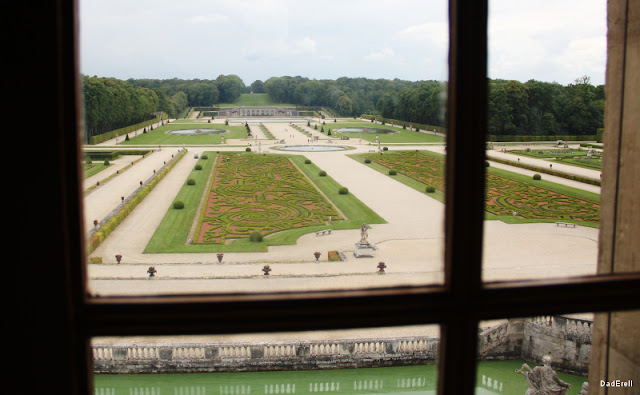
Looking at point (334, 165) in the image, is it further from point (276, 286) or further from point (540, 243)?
point (276, 286)

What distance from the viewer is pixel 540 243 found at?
12.5 m

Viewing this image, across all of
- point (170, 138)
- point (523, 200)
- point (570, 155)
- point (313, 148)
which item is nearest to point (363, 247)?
point (523, 200)

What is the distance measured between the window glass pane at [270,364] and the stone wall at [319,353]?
0.5 inches

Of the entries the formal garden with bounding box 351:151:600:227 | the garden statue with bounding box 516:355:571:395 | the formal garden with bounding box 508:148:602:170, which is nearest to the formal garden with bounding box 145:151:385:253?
the formal garden with bounding box 351:151:600:227

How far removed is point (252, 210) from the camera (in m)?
15.8

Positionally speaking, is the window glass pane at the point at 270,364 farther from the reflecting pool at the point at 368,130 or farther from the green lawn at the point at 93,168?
the reflecting pool at the point at 368,130

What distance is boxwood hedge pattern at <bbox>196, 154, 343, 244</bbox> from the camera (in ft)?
45.5

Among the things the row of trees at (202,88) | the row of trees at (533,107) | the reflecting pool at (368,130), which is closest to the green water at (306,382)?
the row of trees at (533,107)

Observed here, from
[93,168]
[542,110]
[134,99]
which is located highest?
[134,99]

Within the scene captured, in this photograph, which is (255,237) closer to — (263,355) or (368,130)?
(263,355)

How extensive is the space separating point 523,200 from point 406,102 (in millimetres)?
34225

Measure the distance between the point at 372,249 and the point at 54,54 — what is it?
36.0 feet

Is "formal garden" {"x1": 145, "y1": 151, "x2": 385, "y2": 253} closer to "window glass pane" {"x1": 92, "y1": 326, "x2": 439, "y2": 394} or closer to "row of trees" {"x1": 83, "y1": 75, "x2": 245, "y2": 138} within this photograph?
"row of trees" {"x1": 83, "y1": 75, "x2": 245, "y2": 138}

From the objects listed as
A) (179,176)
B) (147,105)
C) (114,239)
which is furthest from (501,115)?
(147,105)
